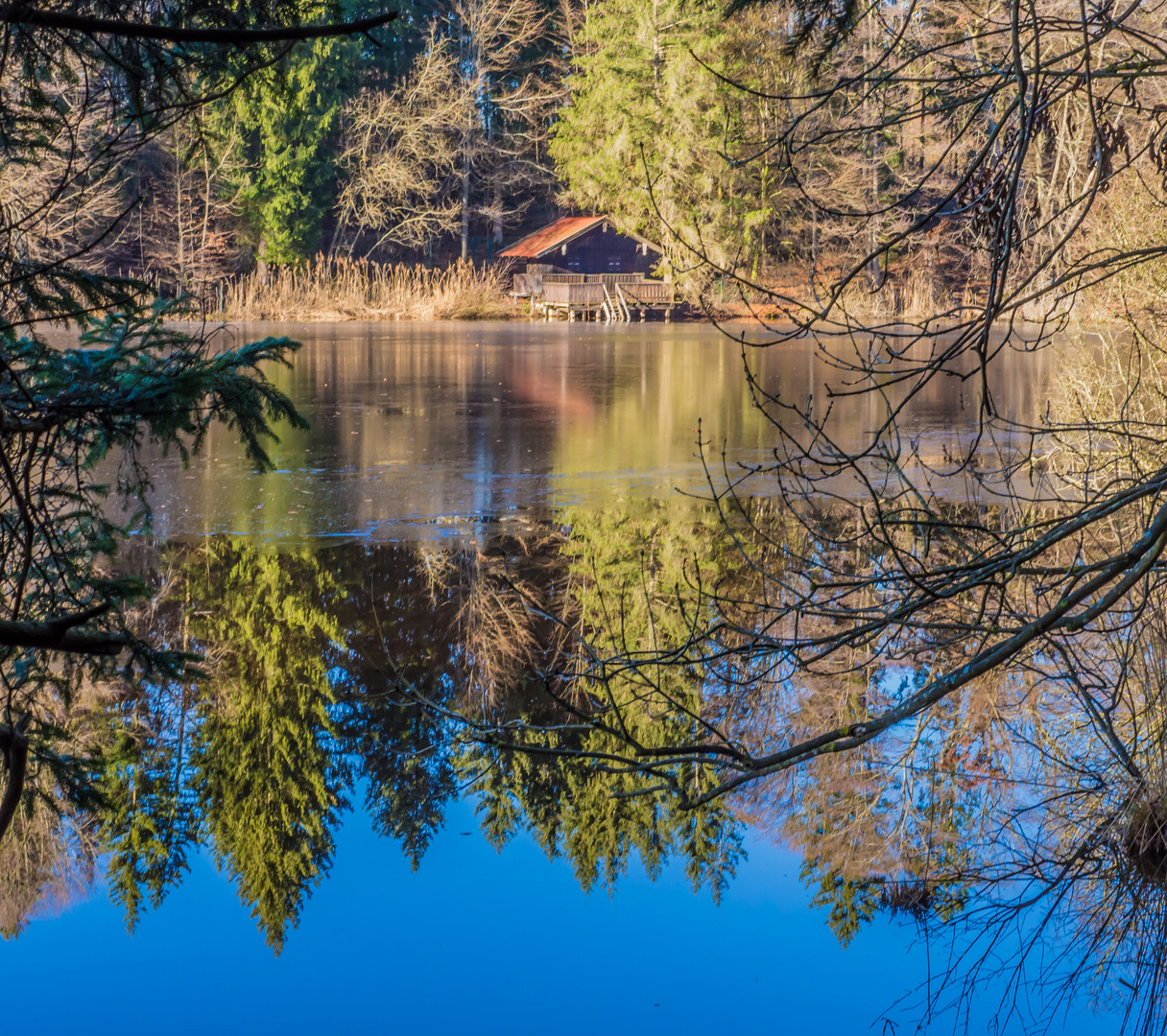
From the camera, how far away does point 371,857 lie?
513cm

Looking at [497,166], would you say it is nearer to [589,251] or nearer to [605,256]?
[589,251]

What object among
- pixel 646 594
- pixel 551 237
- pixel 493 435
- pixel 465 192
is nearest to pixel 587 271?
pixel 551 237

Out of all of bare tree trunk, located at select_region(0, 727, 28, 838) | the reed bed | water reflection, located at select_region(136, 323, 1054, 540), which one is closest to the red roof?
the reed bed

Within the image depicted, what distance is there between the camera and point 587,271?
51438mm

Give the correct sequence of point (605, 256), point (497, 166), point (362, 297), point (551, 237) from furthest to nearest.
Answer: point (497, 166)
point (605, 256)
point (551, 237)
point (362, 297)

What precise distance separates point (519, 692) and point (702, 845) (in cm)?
154

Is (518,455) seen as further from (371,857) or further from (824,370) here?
(824,370)

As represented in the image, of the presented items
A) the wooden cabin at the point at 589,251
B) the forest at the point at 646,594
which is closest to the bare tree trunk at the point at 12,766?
the forest at the point at 646,594

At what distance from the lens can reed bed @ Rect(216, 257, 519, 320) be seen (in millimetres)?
43875

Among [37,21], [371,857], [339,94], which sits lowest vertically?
[371,857]

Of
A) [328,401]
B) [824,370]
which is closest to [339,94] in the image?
[824,370]

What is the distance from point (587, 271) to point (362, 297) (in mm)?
10653

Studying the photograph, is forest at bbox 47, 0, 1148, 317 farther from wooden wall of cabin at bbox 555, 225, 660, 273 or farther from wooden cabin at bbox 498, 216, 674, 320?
wooden wall of cabin at bbox 555, 225, 660, 273

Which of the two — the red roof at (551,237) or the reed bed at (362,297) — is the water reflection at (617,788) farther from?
the red roof at (551,237)
